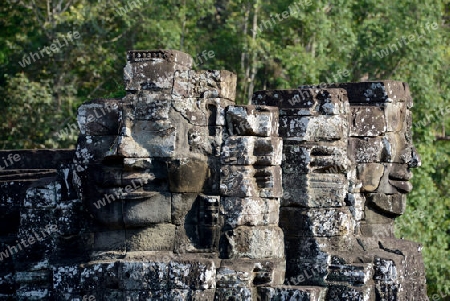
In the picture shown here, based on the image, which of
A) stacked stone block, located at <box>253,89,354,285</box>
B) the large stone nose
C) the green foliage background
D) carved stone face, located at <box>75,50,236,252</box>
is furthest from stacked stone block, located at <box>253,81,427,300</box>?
the green foliage background

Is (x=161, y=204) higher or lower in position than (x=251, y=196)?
lower

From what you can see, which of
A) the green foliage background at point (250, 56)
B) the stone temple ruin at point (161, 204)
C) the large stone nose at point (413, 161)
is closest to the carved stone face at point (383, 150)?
the large stone nose at point (413, 161)

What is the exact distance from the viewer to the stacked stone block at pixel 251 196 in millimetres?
13578

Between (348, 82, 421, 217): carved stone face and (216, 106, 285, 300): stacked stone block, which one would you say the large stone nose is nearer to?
(348, 82, 421, 217): carved stone face

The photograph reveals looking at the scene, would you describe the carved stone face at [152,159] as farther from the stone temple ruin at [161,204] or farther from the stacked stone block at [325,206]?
the stacked stone block at [325,206]

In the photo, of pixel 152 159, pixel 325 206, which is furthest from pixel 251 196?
pixel 325 206

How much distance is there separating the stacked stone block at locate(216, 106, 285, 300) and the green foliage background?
40.5ft

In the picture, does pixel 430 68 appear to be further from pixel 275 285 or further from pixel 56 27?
pixel 275 285

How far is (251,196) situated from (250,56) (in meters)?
15.4

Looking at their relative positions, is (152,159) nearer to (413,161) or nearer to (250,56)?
(413,161)

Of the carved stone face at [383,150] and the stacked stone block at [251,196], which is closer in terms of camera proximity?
the stacked stone block at [251,196]

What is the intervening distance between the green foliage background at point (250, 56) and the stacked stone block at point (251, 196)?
12.3 meters

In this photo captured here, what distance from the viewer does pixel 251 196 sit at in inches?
538

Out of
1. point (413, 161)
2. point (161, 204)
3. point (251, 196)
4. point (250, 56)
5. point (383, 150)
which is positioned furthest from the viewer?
point (250, 56)
